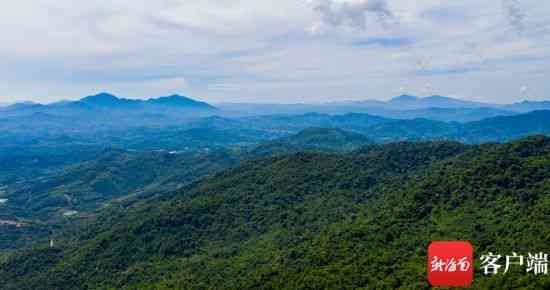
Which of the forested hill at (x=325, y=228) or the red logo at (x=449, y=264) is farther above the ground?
the red logo at (x=449, y=264)

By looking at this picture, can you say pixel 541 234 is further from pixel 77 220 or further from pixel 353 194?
pixel 77 220

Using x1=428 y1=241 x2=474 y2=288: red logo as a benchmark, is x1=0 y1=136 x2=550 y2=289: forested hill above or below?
below

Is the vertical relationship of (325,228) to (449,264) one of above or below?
below

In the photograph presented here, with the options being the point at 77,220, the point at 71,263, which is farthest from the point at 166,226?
the point at 77,220

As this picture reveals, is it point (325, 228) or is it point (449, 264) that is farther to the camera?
point (325, 228)

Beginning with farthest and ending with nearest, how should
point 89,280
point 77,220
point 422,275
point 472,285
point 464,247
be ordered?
point 77,220 → point 89,280 → point 422,275 → point 472,285 → point 464,247

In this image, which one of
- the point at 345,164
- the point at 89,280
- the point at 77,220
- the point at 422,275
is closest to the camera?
the point at 422,275

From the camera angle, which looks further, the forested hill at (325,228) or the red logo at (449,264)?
the forested hill at (325,228)

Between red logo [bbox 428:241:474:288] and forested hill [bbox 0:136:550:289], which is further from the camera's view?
forested hill [bbox 0:136:550:289]
